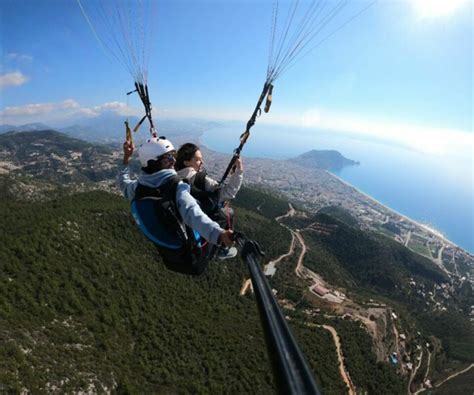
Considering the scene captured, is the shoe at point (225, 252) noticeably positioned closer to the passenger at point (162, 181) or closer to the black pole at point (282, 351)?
the passenger at point (162, 181)

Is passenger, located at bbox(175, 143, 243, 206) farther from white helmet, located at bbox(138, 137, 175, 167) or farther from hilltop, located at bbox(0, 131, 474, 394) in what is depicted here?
hilltop, located at bbox(0, 131, 474, 394)

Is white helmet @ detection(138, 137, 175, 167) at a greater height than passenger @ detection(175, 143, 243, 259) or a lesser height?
greater

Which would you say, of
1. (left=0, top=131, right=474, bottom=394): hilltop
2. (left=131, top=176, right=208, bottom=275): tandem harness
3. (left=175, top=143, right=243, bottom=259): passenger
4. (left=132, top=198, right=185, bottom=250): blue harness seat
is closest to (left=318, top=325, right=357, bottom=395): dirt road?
(left=0, top=131, right=474, bottom=394): hilltop

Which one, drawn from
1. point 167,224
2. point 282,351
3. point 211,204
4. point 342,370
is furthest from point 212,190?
point 342,370

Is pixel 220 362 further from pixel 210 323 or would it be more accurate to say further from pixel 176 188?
pixel 176 188

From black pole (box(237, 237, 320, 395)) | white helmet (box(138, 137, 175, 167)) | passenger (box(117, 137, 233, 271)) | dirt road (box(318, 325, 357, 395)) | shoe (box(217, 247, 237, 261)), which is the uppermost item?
white helmet (box(138, 137, 175, 167))

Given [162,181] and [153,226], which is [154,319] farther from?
[162,181]

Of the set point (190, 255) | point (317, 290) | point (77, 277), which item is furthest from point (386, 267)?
point (190, 255)
